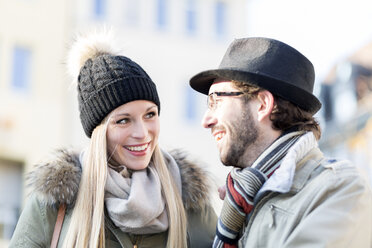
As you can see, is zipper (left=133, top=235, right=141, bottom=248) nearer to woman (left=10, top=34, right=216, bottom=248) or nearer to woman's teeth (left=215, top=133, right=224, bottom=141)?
woman (left=10, top=34, right=216, bottom=248)

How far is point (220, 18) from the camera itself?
624 inches

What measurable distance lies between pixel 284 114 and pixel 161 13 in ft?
40.5

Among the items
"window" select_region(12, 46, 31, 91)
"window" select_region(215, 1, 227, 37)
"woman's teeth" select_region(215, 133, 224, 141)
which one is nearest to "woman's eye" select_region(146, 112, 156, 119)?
"woman's teeth" select_region(215, 133, 224, 141)

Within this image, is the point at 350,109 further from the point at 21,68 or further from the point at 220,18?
the point at 21,68

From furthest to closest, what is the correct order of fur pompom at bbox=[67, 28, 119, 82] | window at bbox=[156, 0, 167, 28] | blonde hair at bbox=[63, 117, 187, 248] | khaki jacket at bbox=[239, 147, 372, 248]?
window at bbox=[156, 0, 167, 28] → fur pompom at bbox=[67, 28, 119, 82] → blonde hair at bbox=[63, 117, 187, 248] → khaki jacket at bbox=[239, 147, 372, 248]

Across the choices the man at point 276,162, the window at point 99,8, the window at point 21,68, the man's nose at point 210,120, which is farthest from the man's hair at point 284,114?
the window at point 99,8

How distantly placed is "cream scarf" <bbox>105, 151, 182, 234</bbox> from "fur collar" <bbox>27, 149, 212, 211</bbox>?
0.64 ft

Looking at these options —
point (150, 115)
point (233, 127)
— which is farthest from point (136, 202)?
point (233, 127)

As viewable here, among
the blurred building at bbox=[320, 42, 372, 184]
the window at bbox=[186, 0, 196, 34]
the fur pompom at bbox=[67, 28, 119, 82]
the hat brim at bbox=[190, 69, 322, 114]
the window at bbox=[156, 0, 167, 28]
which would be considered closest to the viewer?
the hat brim at bbox=[190, 69, 322, 114]

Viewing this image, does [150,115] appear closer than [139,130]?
No

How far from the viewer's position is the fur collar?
3.48 m

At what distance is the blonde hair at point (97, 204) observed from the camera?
11.3 ft

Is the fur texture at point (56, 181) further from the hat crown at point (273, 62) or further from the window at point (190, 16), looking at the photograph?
the window at point (190, 16)

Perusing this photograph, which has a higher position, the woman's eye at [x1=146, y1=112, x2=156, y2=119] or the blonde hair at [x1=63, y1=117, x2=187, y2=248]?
the woman's eye at [x1=146, y1=112, x2=156, y2=119]
